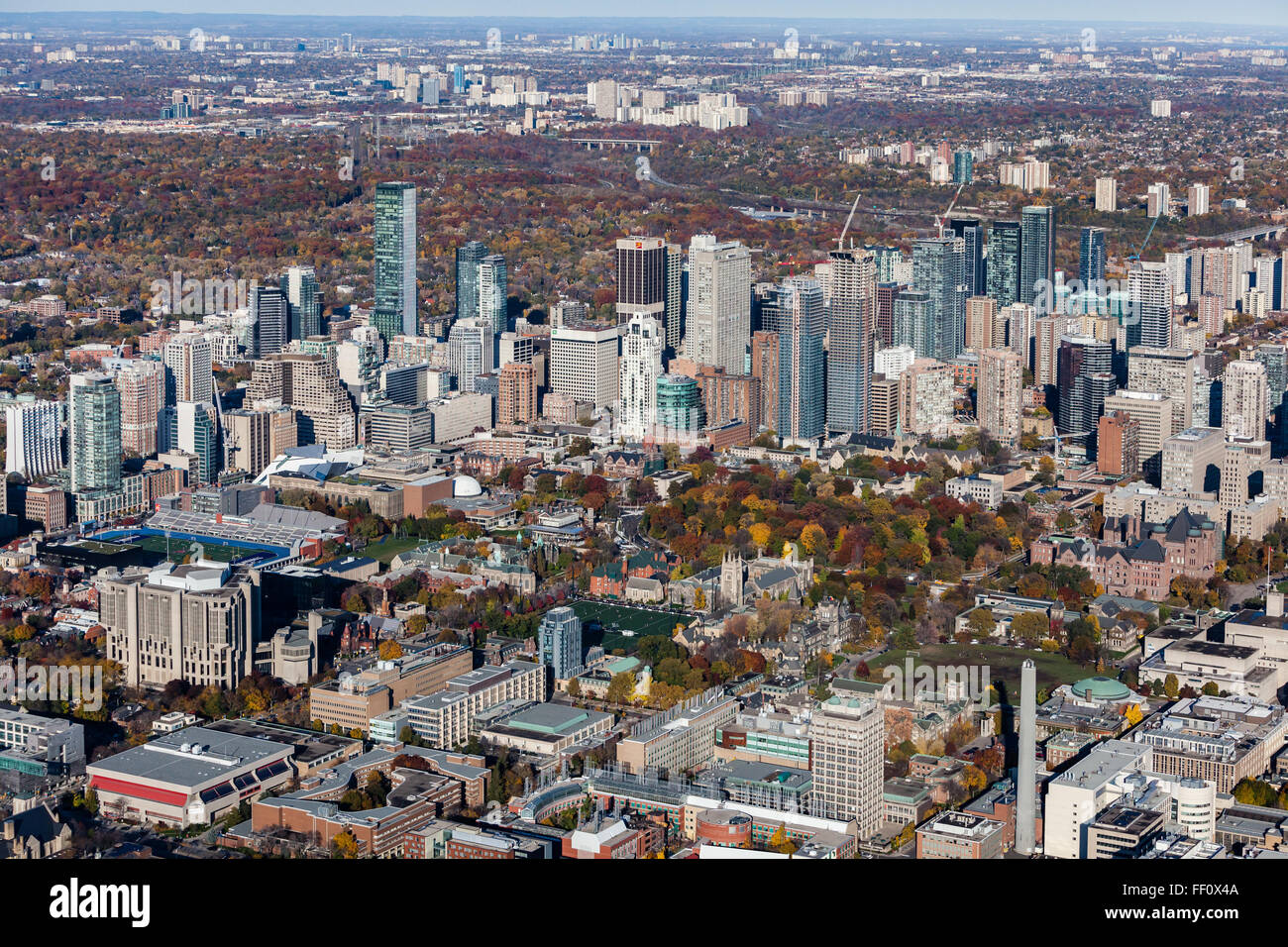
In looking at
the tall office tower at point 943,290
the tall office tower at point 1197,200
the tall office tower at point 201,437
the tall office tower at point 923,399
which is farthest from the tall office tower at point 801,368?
the tall office tower at point 1197,200

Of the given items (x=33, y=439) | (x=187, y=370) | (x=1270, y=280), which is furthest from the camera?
(x=1270, y=280)

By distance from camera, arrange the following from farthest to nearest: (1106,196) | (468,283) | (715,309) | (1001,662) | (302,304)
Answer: (1106,196)
(468,283)
(302,304)
(715,309)
(1001,662)

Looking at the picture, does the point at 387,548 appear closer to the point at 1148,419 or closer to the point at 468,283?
the point at 1148,419

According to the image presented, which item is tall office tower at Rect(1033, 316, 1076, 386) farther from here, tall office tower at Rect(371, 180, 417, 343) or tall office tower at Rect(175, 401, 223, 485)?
tall office tower at Rect(175, 401, 223, 485)

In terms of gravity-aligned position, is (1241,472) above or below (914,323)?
below

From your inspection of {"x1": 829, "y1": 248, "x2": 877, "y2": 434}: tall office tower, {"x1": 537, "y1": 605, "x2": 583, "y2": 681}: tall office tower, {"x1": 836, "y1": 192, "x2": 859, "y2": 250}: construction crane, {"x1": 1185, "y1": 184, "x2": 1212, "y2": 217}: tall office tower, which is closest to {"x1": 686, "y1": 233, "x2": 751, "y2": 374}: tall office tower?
{"x1": 829, "y1": 248, "x2": 877, "y2": 434}: tall office tower

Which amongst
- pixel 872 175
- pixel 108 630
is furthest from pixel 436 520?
pixel 872 175

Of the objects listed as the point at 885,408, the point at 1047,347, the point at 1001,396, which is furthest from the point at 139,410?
the point at 1047,347
